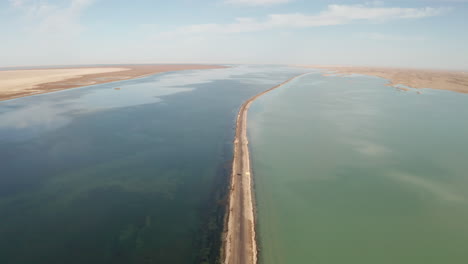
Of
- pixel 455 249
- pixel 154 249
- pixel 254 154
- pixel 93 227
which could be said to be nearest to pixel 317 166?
pixel 254 154

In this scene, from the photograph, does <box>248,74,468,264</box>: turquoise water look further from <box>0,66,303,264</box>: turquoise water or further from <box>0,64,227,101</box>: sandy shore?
<box>0,64,227,101</box>: sandy shore

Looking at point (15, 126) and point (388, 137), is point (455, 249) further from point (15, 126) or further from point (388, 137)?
point (15, 126)

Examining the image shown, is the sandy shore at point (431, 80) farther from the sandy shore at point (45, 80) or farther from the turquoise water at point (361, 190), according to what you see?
the sandy shore at point (45, 80)

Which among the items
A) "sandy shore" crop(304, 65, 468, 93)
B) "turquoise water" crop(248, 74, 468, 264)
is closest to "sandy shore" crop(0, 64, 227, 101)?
"turquoise water" crop(248, 74, 468, 264)

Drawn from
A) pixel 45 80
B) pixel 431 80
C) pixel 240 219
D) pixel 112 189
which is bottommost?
pixel 240 219

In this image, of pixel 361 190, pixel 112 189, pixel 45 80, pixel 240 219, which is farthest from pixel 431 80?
pixel 45 80

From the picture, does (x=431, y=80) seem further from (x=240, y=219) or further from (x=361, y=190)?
(x=240, y=219)

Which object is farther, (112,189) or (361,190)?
(361,190)
